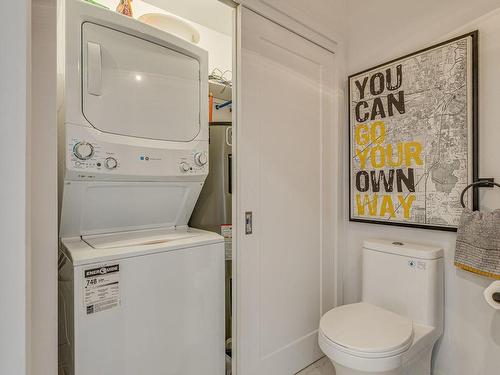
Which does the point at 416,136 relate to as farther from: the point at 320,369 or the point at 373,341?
the point at 320,369

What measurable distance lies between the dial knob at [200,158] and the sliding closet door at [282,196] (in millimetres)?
180

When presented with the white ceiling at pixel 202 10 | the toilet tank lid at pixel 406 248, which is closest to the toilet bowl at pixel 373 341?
the toilet tank lid at pixel 406 248

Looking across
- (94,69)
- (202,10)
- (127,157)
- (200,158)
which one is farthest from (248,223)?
(202,10)

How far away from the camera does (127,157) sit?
1168mm

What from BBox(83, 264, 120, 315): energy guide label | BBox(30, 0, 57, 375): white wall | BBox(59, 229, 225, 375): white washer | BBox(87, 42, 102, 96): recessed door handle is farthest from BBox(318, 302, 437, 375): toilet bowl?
BBox(87, 42, 102, 96): recessed door handle

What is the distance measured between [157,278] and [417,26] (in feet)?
6.76

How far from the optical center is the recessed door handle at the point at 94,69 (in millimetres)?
1062

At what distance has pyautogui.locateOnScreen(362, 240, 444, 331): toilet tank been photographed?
1.49m

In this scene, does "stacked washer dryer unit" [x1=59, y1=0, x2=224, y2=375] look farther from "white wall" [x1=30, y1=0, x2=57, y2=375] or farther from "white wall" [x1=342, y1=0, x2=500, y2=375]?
"white wall" [x1=342, y1=0, x2=500, y2=375]

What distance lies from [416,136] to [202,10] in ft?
4.97

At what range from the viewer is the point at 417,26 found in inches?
67.1

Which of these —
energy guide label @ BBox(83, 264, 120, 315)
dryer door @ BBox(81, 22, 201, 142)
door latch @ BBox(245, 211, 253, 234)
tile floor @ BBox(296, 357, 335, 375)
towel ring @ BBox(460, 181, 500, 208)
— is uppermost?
dryer door @ BBox(81, 22, 201, 142)

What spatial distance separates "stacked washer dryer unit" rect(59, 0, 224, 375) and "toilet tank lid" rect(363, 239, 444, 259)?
3.27ft

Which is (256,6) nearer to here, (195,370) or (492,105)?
(492,105)
